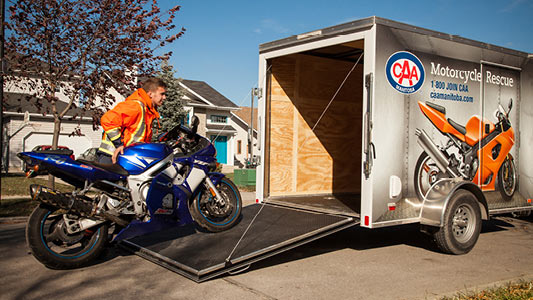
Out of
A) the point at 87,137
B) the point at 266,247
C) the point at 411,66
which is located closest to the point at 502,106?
the point at 411,66

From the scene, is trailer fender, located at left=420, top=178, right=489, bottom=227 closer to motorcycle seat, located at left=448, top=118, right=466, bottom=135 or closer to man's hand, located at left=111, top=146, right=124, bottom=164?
motorcycle seat, located at left=448, top=118, right=466, bottom=135

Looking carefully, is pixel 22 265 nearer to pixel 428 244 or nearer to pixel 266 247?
pixel 266 247

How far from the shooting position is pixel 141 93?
564 centimetres

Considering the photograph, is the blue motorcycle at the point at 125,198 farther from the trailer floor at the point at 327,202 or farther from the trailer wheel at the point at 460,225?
the trailer wheel at the point at 460,225

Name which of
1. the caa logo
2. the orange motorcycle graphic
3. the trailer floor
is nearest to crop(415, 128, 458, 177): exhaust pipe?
the orange motorcycle graphic

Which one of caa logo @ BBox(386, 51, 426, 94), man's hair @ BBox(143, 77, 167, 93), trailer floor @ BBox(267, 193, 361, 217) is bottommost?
trailer floor @ BBox(267, 193, 361, 217)

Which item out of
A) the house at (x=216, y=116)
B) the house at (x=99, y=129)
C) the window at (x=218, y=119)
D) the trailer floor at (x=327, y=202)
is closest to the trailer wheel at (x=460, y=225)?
the trailer floor at (x=327, y=202)

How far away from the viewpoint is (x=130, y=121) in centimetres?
536

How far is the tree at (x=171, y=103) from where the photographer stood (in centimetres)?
2425

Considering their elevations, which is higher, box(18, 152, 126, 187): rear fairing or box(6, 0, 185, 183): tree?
box(6, 0, 185, 183): tree

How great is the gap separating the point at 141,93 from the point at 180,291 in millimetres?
2352

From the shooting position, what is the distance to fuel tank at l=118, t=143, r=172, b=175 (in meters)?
5.14

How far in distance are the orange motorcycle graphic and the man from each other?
3.23 meters

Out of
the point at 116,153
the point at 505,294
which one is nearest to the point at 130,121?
the point at 116,153
